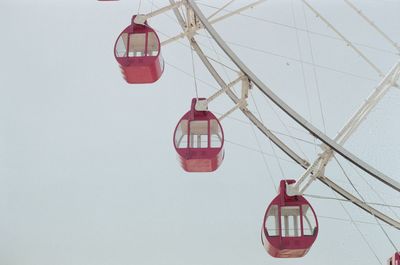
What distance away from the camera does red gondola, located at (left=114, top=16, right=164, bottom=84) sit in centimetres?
668

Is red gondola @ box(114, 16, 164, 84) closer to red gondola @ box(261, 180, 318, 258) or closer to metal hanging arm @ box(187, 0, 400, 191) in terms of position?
metal hanging arm @ box(187, 0, 400, 191)

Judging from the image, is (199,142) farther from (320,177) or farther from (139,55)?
(320,177)

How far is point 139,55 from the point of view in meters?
6.80

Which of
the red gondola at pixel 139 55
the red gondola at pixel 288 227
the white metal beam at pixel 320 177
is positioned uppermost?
the red gondola at pixel 139 55

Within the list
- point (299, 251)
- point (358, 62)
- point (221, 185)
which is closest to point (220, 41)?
point (299, 251)

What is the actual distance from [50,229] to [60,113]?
6.31ft

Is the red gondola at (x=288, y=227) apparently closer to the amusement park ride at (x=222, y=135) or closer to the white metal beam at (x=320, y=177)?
the amusement park ride at (x=222, y=135)

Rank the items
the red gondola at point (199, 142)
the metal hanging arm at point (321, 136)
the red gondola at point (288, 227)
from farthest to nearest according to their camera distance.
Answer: the red gondola at point (199, 142) → the red gondola at point (288, 227) → the metal hanging arm at point (321, 136)

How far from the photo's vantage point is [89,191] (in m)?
11.4

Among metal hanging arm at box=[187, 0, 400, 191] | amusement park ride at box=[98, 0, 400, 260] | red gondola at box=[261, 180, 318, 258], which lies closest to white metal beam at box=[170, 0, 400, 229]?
amusement park ride at box=[98, 0, 400, 260]

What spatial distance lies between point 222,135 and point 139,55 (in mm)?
1132

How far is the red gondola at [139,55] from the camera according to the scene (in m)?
6.68

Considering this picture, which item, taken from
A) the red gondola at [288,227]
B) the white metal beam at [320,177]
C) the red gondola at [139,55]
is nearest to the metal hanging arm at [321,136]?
the white metal beam at [320,177]

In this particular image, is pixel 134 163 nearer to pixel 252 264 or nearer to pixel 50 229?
pixel 50 229
